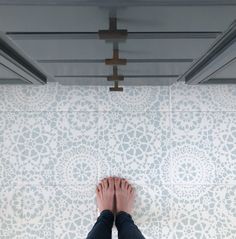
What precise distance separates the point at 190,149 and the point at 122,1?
0.95m

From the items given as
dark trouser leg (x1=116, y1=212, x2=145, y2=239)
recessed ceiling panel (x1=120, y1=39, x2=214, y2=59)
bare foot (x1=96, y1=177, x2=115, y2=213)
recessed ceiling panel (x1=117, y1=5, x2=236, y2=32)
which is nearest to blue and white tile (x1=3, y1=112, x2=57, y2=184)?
bare foot (x1=96, y1=177, x2=115, y2=213)

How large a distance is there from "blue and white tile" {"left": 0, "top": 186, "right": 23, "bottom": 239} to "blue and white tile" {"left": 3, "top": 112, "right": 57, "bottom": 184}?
56mm

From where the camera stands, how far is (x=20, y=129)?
1456 millimetres

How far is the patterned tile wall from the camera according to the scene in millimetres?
1433

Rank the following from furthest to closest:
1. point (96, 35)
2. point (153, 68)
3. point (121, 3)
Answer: point (153, 68) → point (96, 35) → point (121, 3)

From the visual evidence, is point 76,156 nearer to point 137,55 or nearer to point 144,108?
point 144,108

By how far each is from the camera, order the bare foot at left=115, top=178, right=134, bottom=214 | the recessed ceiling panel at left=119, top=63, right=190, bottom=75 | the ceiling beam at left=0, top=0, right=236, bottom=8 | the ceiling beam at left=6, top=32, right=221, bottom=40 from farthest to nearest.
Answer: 1. the bare foot at left=115, top=178, right=134, bottom=214
2. the recessed ceiling panel at left=119, top=63, right=190, bottom=75
3. the ceiling beam at left=6, top=32, right=221, bottom=40
4. the ceiling beam at left=0, top=0, right=236, bottom=8

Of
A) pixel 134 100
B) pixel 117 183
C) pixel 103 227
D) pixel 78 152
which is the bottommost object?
pixel 103 227

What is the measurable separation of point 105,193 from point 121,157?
140mm

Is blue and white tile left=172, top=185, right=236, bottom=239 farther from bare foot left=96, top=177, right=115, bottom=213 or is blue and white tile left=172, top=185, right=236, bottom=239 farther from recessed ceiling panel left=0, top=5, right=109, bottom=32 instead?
recessed ceiling panel left=0, top=5, right=109, bottom=32

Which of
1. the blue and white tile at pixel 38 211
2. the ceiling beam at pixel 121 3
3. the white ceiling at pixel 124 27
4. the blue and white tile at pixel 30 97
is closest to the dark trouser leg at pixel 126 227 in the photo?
the blue and white tile at pixel 38 211

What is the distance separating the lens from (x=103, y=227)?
131 cm

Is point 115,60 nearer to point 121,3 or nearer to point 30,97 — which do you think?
point 121,3

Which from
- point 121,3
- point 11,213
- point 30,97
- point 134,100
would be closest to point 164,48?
point 121,3
